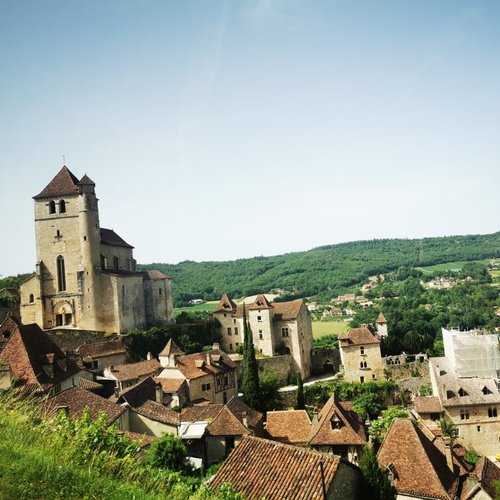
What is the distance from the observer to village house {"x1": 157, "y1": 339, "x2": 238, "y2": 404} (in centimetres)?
4606

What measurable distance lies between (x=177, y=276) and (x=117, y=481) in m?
157

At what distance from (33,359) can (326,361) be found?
4141 centimetres

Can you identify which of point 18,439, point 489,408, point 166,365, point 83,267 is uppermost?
point 83,267

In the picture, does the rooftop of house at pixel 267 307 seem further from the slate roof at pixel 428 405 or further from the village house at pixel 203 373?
the slate roof at pixel 428 405

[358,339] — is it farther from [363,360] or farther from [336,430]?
[336,430]

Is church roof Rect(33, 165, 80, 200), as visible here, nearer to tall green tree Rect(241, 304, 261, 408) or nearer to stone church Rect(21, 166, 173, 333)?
stone church Rect(21, 166, 173, 333)

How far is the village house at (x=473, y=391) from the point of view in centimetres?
4544

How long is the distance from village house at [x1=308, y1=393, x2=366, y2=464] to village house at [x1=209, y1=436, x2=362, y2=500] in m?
14.1

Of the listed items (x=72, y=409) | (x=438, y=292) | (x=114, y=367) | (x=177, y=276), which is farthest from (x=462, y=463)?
(x=177, y=276)

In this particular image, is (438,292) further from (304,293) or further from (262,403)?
(262,403)

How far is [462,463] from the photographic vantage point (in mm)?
29594

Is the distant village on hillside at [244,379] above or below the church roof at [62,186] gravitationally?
below

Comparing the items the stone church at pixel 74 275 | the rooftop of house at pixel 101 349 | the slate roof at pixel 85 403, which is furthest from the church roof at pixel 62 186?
the slate roof at pixel 85 403

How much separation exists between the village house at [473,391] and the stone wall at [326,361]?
48.0ft
